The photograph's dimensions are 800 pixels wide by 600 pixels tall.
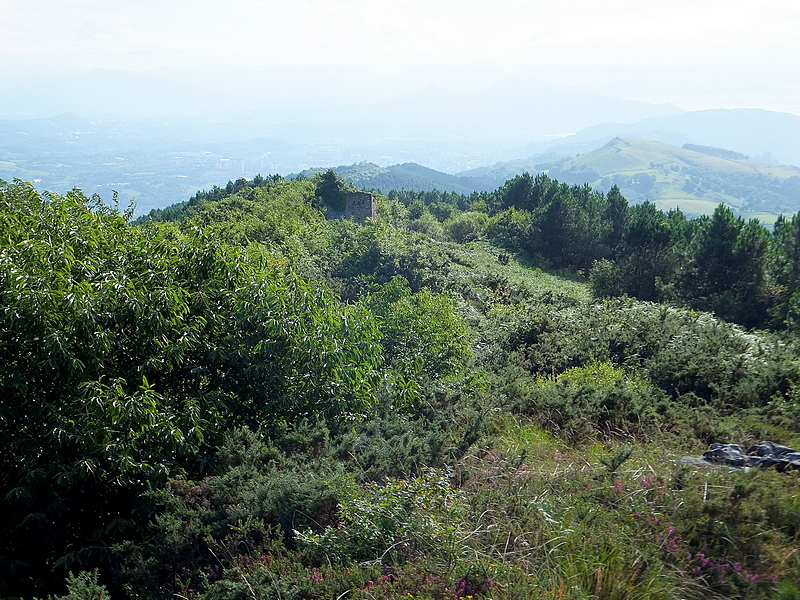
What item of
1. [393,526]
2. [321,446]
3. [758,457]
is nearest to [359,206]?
[321,446]

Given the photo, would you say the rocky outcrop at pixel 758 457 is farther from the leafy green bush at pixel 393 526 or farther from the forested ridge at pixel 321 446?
the leafy green bush at pixel 393 526

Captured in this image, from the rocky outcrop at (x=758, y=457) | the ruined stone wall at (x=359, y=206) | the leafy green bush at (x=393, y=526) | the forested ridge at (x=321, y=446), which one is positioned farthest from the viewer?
the ruined stone wall at (x=359, y=206)

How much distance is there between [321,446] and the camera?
739 cm

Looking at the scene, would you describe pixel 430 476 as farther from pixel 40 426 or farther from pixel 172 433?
pixel 40 426

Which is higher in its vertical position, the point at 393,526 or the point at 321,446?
the point at 393,526

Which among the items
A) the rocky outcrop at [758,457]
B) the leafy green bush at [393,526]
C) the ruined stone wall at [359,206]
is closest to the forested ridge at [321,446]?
the leafy green bush at [393,526]

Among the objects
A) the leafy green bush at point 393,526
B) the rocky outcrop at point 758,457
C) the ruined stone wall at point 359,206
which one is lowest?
the leafy green bush at point 393,526

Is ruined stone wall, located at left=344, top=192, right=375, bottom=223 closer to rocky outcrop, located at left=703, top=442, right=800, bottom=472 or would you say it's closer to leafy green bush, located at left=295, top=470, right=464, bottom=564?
rocky outcrop, located at left=703, top=442, right=800, bottom=472

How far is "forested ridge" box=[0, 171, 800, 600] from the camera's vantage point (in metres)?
4.62

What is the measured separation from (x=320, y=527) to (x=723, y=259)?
77.3ft

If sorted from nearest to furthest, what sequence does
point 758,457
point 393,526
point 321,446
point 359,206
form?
point 393,526
point 758,457
point 321,446
point 359,206

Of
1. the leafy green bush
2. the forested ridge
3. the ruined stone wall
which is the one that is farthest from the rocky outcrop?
the ruined stone wall

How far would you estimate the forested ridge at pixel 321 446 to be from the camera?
4.62 m

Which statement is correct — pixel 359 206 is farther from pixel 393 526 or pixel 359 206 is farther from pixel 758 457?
pixel 393 526
